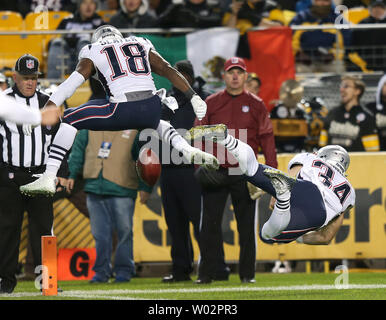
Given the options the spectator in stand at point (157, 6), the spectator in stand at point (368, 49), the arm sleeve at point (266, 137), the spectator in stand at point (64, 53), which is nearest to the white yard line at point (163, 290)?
the arm sleeve at point (266, 137)

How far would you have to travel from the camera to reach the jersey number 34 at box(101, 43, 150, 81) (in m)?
8.23

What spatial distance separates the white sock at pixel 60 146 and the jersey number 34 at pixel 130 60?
641 millimetres

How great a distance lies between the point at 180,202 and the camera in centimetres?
1060

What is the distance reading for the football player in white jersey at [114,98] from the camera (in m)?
8.16

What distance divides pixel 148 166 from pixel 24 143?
50.5 inches

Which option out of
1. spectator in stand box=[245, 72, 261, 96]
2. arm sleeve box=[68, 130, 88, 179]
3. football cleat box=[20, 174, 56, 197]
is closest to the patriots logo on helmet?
football cleat box=[20, 174, 56, 197]

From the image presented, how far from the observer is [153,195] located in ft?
38.2

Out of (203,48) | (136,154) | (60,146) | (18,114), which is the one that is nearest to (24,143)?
(60,146)

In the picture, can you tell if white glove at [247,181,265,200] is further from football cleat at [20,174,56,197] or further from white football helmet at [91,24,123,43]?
football cleat at [20,174,56,197]

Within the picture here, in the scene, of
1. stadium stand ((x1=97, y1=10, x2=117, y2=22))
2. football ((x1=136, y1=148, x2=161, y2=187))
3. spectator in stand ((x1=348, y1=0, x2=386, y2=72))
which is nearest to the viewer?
football ((x1=136, y1=148, x2=161, y2=187))

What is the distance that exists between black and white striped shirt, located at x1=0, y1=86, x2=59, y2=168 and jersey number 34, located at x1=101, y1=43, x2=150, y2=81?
1.49 metres

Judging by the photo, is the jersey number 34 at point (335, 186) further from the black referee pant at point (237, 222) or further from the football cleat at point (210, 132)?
the black referee pant at point (237, 222)
